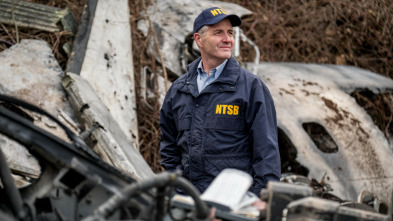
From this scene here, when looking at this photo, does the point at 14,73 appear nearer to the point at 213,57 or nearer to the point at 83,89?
the point at 83,89

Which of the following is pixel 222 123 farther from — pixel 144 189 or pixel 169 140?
pixel 144 189

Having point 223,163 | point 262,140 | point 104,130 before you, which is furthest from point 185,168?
point 104,130

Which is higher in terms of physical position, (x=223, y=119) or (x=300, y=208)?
(x=300, y=208)

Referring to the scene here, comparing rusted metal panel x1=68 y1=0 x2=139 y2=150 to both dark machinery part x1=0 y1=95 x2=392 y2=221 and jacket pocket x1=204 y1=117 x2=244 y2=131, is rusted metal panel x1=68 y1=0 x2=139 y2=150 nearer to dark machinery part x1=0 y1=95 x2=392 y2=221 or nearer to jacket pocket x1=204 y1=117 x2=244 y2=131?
jacket pocket x1=204 y1=117 x2=244 y2=131

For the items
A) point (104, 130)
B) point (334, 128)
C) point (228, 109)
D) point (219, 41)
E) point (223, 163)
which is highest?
point (219, 41)

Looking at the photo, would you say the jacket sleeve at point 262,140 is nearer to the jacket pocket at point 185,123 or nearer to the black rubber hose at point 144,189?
the jacket pocket at point 185,123

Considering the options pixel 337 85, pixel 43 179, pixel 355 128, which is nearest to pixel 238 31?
pixel 337 85

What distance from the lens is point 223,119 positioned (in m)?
2.74

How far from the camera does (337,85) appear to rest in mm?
5676

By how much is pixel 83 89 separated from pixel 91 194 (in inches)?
108

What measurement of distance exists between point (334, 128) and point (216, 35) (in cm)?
269

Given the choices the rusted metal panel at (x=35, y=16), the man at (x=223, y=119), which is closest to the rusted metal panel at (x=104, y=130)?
the rusted metal panel at (x=35, y=16)

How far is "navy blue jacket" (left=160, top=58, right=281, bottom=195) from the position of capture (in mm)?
2676

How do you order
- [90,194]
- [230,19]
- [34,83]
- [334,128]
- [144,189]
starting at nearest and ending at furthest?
[144,189] < [90,194] < [230,19] < [34,83] < [334,128]
